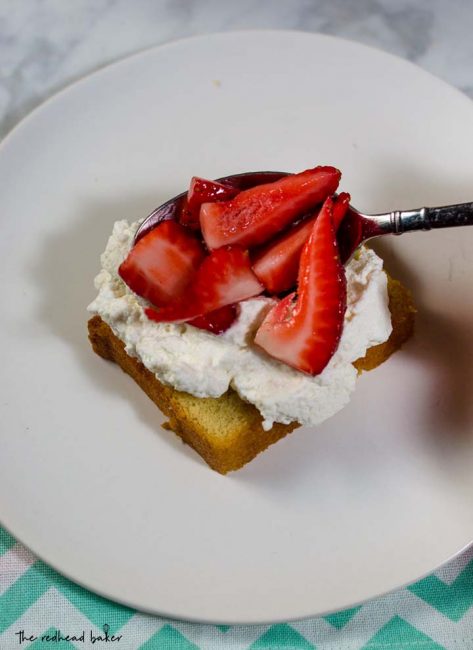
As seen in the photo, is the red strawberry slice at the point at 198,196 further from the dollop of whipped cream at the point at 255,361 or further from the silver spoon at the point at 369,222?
the dollop of whipped cream at the point at 255,361

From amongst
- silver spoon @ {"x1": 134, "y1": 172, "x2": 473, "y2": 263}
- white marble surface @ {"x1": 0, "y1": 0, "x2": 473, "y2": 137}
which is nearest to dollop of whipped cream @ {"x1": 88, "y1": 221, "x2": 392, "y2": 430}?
silver spoon @ {"x1": 134, "y1": 172, "x2": 473, "y2": 263}

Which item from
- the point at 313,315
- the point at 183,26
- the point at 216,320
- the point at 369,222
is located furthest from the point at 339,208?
the point at 183,26

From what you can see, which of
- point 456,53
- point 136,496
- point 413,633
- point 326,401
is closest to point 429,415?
point 326,401

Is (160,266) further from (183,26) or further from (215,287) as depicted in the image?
(183,26)

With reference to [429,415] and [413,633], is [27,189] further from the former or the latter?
[413,633]

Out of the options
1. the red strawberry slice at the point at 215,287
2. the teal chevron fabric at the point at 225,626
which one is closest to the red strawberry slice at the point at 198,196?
the red strawberry slice at the point at 215,287

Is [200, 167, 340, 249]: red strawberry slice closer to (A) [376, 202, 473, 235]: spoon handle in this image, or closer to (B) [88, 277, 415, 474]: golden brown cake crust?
(A) [376, 202, 473, 235]: spoon handle
